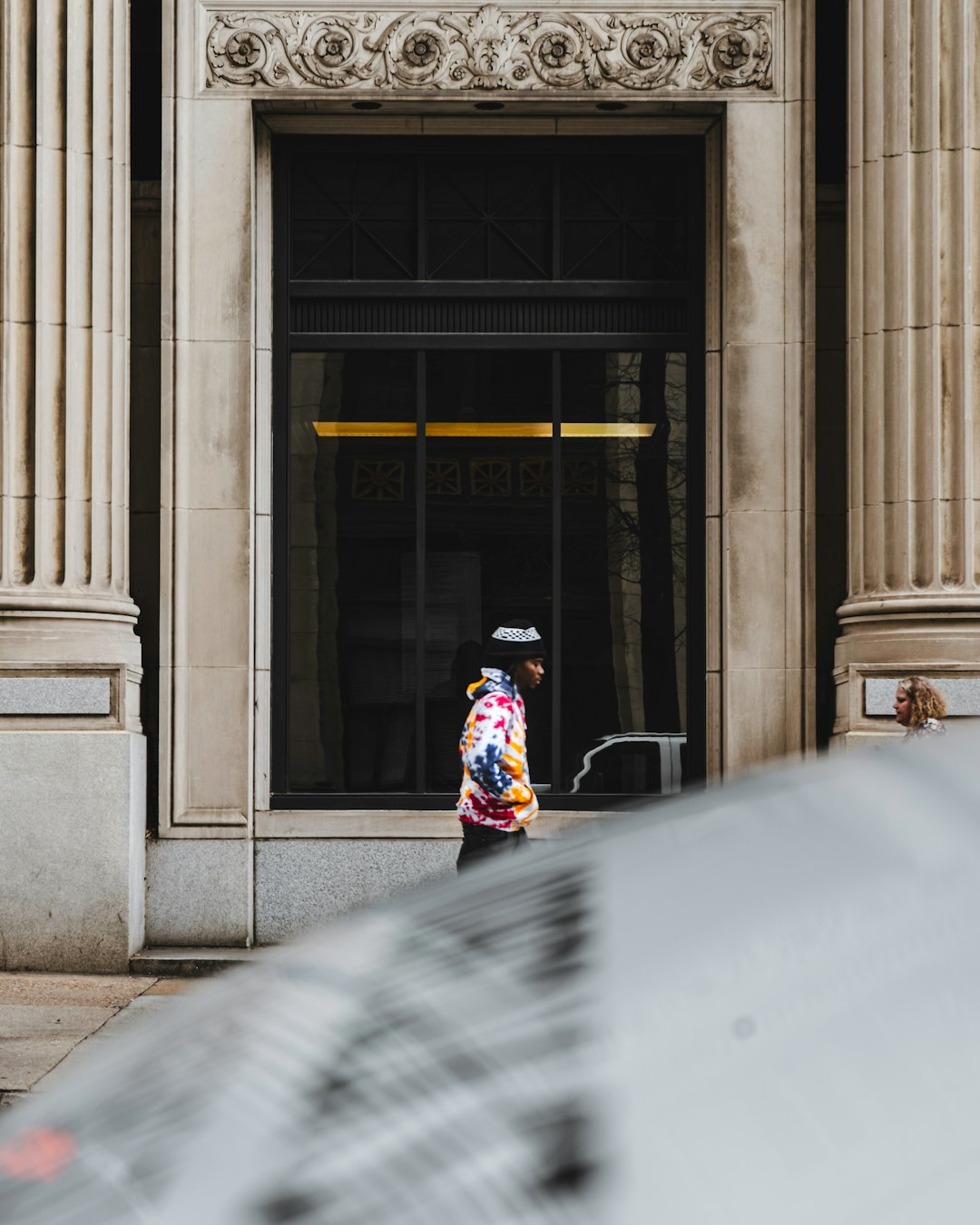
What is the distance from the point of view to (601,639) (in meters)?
10.6

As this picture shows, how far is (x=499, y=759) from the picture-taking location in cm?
737

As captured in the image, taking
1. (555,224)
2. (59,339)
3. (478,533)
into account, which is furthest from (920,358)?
(59,339)

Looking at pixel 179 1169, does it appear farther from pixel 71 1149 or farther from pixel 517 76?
pixel 517 76

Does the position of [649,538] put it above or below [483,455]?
below

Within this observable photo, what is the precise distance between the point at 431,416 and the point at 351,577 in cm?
129

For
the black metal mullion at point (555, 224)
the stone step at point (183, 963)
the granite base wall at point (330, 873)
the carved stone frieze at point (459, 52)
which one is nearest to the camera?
the stone step at point (183, 963)

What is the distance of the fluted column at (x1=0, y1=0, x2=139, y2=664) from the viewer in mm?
9617

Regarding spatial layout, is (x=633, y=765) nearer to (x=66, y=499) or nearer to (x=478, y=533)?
(x=478, y=533)

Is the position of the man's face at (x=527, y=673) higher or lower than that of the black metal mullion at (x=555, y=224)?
lower

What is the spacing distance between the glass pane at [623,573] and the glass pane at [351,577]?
116 centimetres

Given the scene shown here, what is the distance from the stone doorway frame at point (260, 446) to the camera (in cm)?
1012

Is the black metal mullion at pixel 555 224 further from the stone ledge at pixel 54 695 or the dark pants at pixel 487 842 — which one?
the dark pants at pixel 487 842

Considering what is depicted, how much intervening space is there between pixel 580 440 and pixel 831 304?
2015 millimetres

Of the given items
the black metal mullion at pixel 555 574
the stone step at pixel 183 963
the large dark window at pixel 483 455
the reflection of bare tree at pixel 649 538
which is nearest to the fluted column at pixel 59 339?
the large dark window at pixel 483 455
